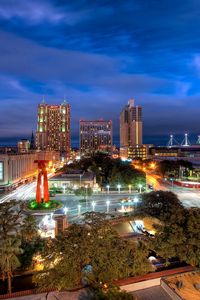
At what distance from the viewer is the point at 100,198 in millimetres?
47469

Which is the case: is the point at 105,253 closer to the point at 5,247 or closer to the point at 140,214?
the point at 5,247

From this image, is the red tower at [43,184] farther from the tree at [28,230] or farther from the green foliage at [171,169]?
the green foliage at [171,169]

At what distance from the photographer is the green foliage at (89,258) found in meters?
15.4

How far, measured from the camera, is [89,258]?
1581 centimetres

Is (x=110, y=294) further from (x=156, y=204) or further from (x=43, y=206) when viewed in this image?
(x=43, y=206)

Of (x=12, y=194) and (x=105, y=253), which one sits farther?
(x=12, y=194)

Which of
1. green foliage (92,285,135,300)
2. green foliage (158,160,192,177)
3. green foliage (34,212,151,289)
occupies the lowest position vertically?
green foliage (92,285,135,300)

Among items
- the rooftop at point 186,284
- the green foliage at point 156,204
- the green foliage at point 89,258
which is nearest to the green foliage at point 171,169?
the green foliage at point 156,204

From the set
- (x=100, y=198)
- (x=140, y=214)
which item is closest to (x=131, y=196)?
(x=100, y=198)

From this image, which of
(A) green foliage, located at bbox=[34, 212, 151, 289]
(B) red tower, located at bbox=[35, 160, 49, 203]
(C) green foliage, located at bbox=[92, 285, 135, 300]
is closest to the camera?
(C) green foliage, located at bbox=[92, 285, 135, 300]

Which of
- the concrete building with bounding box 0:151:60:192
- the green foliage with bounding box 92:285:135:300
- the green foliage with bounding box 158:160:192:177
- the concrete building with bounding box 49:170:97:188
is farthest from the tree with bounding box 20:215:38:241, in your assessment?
the green foliage with bounding box 158:160:192:177

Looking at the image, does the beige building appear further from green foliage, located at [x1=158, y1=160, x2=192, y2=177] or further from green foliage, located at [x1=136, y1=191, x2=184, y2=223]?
green foliage, located at [x1=158, y1=160, x2=192, y2=177]

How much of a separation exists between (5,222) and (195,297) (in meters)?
11.6

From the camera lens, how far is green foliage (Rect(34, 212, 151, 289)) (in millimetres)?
15391
